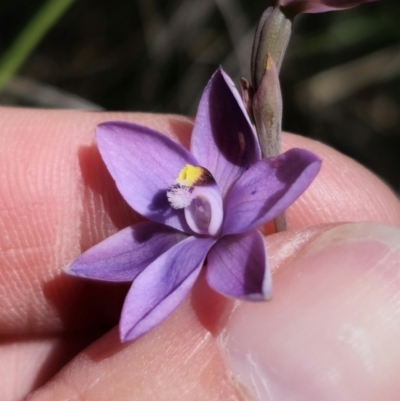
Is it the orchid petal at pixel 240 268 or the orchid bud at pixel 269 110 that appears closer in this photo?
the orchid petal at pixel 240 268

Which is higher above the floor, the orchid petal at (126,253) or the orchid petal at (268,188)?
the orchid petal at (268,188)

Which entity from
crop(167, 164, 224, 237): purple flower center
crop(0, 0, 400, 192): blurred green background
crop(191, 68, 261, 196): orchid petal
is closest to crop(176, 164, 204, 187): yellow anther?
crop(167, 164, 224, 237): purple flower center

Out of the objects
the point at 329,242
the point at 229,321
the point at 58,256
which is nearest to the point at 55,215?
the point at 58,256

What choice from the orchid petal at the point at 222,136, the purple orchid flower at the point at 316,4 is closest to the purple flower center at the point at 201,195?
the orchid petal at the point at 222,136

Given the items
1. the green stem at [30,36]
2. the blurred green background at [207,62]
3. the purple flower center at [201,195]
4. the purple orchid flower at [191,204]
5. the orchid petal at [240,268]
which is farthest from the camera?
the blurred green background at [207,62]

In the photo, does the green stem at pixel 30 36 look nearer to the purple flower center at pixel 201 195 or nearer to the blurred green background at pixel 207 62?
the blurred green background at pixel 207 62

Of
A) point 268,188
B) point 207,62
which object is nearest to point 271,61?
point 268,188
